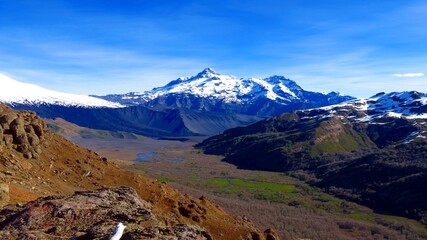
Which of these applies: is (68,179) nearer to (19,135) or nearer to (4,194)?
(19,135)

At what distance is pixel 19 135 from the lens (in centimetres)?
4156

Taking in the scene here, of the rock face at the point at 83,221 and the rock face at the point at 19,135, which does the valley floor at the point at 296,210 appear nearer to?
the rock face at the point at 19,135

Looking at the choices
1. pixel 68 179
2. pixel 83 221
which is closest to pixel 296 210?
pixel 68 179

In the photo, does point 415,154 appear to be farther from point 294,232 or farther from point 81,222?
point 81,222

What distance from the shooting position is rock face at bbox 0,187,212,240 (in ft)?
53.0

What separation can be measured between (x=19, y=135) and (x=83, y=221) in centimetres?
2541

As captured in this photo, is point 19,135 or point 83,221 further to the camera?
point 19,135

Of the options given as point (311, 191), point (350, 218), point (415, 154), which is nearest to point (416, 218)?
point (350, 218)

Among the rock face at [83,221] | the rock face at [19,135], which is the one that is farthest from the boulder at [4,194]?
the rock face at [19,135]

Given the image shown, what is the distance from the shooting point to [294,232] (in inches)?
3851

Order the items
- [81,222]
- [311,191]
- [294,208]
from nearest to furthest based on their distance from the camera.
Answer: [81,222], [294,208], [311,191]

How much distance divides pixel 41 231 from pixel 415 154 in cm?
19831

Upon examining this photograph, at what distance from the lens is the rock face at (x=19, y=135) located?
40.8 metres

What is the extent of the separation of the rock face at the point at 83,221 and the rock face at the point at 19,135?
19.5 metres
